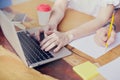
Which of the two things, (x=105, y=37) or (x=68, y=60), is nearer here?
(x=68, y=60)

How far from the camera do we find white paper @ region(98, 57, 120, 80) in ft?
3.08

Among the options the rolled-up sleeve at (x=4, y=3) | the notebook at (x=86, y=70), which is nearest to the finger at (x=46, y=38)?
the notebook at (x=86, y=70)

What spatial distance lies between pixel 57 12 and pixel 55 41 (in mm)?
371

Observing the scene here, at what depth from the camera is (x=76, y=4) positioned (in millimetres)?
1726

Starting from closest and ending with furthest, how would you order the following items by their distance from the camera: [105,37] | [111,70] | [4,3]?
[111,70]
[105,37]
[4,3]

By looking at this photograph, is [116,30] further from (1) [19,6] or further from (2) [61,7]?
(1) [19,6]

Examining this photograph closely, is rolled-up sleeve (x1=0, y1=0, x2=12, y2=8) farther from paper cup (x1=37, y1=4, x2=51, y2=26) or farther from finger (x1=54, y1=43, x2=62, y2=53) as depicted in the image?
finger (x1=54, y1=43, x2=62, y2=53)

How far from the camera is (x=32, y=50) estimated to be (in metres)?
1.08

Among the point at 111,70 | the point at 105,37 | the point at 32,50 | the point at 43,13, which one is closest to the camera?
the point at 111,70

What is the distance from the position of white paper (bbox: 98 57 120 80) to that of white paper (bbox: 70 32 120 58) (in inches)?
Result: 3.7

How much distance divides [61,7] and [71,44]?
17.1 inches

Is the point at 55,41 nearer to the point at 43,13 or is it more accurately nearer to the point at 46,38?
the point at 46,38

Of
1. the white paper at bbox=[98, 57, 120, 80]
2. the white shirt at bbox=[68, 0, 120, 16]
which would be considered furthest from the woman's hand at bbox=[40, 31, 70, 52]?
the white shirt at bbox=[68, 0, 120, 16]

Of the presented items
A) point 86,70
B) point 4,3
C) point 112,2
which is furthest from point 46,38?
point 4,3
